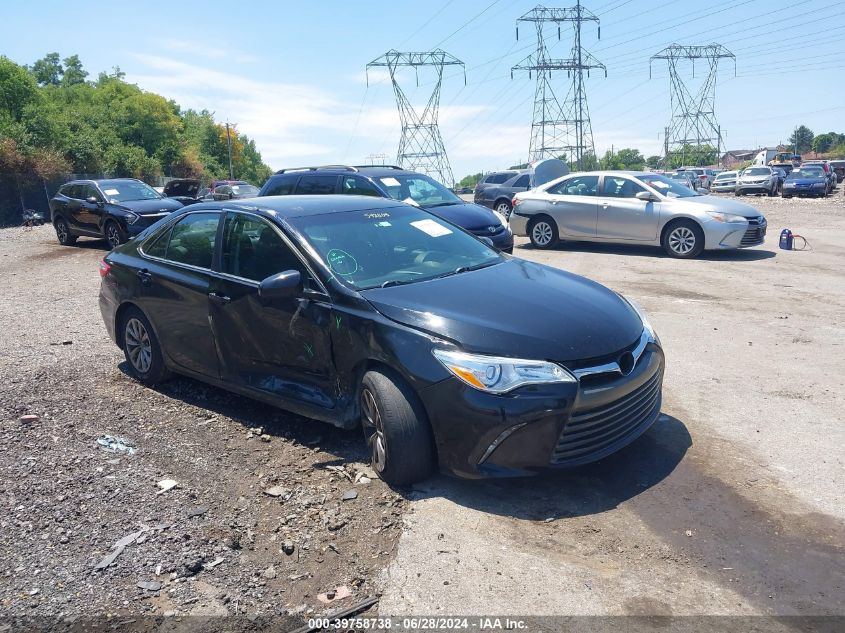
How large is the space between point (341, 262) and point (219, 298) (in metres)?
1.04

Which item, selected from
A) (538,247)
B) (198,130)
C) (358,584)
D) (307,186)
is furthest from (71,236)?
(198,130)

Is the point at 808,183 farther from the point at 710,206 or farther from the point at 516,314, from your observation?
the point at 516,314

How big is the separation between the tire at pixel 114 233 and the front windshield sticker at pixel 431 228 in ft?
39.7

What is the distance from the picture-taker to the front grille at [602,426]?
3.89 meters

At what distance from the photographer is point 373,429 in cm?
427

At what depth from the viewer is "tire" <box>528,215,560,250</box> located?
15133 mm

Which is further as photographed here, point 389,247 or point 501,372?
point 389,247

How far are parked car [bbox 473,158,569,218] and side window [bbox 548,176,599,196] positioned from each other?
25.7 ft

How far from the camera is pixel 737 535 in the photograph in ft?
11.8

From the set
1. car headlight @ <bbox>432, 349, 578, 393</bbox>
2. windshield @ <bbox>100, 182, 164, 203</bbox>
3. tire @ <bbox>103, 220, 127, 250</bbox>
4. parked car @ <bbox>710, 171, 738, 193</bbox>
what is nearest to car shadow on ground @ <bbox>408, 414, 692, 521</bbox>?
car headlight @ <bbox>432, 349, 578, 393</bbox>

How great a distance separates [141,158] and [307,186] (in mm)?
36796

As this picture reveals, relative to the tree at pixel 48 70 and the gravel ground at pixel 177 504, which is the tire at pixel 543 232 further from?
the tree at pixel 48 70

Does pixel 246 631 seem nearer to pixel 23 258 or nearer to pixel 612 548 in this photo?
pixel 612 548

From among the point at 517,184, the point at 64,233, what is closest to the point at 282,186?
the point at 64,233
